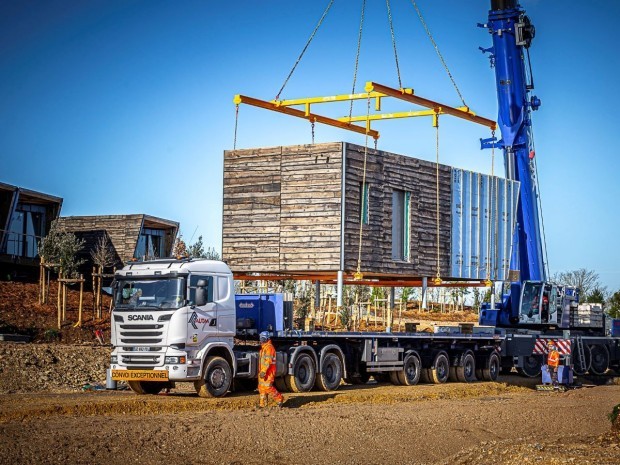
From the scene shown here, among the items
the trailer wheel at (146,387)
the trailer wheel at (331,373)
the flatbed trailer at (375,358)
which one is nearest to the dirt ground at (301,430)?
the trailer wheel at (146,387)

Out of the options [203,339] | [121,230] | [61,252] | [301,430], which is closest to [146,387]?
[203,339]

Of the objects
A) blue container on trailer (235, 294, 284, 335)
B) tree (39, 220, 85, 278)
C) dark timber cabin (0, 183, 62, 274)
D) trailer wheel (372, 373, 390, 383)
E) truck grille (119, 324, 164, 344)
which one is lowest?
trailer wheel (372, 373, 390, 383)

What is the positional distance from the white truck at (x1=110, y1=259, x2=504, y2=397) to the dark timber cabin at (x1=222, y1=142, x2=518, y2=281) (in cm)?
205

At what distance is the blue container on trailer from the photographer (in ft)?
76.5

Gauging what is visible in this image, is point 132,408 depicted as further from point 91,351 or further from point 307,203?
point 91,351

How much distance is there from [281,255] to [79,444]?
36.9ft

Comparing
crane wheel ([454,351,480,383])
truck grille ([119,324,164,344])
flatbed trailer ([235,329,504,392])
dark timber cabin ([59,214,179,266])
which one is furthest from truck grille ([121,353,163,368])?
dark timber cabin ([59,214,179,266])

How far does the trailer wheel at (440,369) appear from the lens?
94.1ft

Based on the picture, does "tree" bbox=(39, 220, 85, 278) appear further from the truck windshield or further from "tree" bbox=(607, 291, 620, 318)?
"tree" bbox=(607, 291, 620, 318)

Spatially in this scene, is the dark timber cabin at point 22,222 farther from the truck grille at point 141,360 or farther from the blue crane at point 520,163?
the truck grille at point 141,360

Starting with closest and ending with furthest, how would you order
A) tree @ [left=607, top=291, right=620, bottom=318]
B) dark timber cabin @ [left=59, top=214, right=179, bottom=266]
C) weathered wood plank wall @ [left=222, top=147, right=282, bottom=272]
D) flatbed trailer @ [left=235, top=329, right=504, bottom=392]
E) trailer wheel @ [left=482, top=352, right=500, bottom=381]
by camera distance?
flatbed trailer @ [left=235, top=329, right=504, bottom=392]
weathered wood plank wall @ [left=222, top=147, right=282, bottom=272]
trailer wheel @ [left=482, top=352, right=500, bottom=381]
dark timber cabin @ [left=59, top=214, right=179, bottom=266]
tree @ [left=607, top=291, right=620, bottom=318]

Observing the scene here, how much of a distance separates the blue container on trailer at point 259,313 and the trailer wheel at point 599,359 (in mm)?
18249

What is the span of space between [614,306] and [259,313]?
48580mm

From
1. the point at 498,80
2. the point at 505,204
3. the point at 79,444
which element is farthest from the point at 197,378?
the point at 498,80
